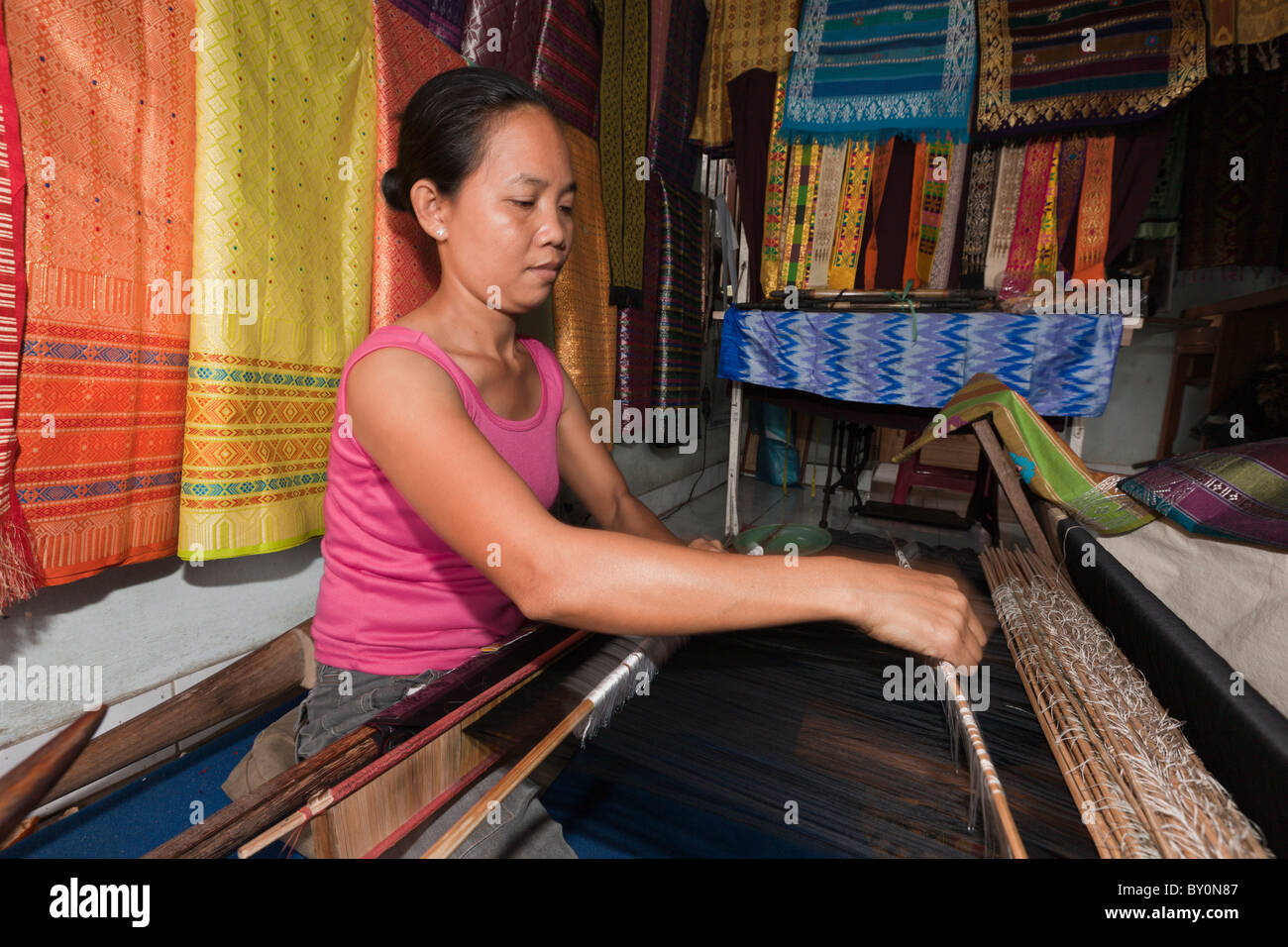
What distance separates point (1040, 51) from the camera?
10.6ft

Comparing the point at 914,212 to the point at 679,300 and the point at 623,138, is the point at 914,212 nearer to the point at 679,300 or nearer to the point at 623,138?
the point at 679,300

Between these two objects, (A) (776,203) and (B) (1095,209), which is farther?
(A) (776,203)

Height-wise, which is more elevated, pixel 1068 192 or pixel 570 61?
pixel 570 61

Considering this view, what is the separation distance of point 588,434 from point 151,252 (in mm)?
1107

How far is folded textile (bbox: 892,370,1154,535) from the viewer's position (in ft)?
4.98

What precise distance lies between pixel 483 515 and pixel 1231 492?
5.09 ft

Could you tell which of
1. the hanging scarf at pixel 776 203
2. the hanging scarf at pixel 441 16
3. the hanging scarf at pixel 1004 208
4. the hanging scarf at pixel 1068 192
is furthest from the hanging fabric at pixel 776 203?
the hanging scarf at pixel 441 16

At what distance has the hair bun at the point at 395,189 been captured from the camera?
1260mm

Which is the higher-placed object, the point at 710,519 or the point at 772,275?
the point at 772,275

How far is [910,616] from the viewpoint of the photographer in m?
0.76

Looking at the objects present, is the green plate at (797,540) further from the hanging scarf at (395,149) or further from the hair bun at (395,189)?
the hanging scarf at (395,149)

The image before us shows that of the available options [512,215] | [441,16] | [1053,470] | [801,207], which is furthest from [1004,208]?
[512,215]
